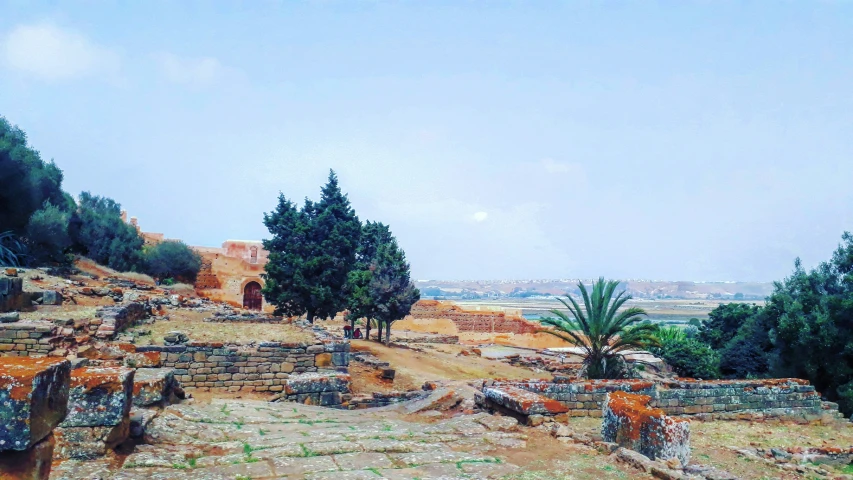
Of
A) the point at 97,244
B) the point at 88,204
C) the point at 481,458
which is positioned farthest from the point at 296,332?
the point at 88,204

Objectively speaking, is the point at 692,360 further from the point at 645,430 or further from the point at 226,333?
the point at 645,430

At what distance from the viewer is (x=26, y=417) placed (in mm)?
2713

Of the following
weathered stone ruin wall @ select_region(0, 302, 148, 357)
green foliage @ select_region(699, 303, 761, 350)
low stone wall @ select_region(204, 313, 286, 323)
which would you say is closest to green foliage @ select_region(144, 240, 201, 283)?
low stone wall @ select_region(204, 313, 286, 323)

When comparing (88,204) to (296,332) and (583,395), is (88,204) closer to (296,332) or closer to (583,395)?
(296,332)

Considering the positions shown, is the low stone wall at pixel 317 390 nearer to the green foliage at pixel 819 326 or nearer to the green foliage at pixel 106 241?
the green foliage at pixel 819 326

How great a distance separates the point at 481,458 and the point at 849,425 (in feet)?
26.5

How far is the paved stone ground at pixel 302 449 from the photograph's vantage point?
3.83 metres

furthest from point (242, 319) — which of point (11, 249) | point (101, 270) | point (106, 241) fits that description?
point (106, 241)

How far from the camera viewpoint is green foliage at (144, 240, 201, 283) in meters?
36.8

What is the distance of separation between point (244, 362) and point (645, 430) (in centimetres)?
763

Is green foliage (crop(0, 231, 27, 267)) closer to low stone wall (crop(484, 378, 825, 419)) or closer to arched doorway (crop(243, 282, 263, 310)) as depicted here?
arched doorway (crop(243, 282, 263, 310))

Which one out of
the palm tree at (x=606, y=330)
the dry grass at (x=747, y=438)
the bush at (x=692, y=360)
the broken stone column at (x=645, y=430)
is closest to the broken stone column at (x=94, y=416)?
the broken stone column at (x=645, y=430)

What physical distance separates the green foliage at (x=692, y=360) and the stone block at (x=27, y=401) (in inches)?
Answer: 811

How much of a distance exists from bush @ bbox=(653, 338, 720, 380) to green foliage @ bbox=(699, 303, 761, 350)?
3.22 metres
